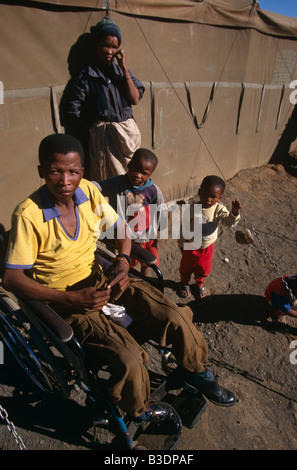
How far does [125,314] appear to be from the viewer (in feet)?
7.03

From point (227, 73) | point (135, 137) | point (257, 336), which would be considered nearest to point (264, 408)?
point (257, 336)

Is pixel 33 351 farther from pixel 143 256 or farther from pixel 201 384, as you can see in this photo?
pixel 201 384

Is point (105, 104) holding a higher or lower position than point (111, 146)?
higher

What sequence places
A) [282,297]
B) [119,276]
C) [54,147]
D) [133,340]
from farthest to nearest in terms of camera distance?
[282,297]
[119,276]
[133,340]
[54,147]

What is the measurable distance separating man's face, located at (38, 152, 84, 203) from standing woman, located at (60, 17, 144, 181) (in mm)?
1772

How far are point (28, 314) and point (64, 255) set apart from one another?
391mm

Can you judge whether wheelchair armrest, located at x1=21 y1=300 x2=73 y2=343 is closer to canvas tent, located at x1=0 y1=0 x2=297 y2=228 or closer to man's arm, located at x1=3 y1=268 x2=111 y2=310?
man's arm, located at x1=3 y1=268 x2=111 y2=310

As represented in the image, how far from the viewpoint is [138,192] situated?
112 inches

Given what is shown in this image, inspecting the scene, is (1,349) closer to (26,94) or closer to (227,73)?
(26,94)

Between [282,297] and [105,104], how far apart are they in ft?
8.35

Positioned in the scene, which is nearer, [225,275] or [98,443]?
[98,443]

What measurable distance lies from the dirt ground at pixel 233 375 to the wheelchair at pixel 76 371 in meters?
0.14

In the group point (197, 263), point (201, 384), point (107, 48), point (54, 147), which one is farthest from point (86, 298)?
point (107, 48)
